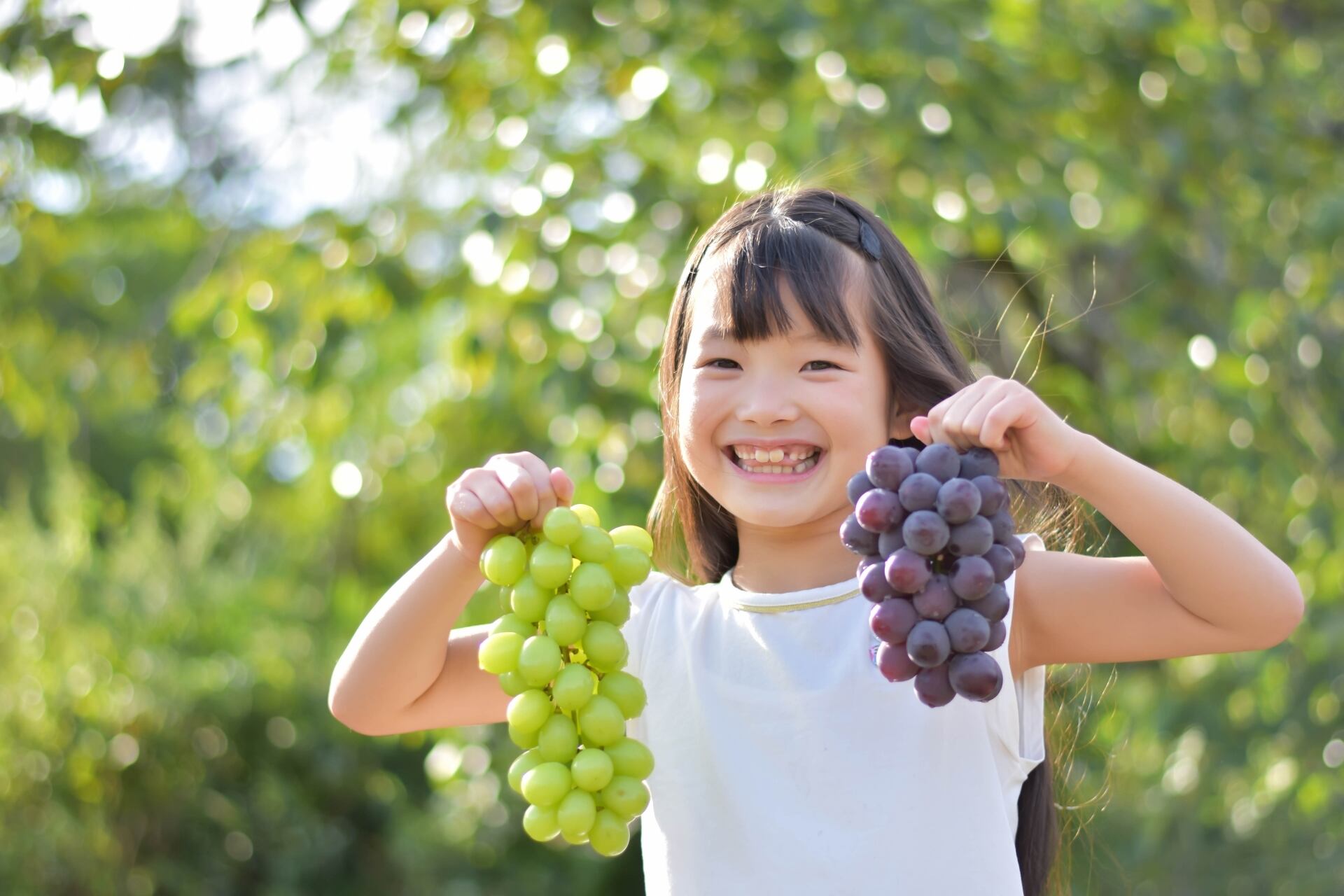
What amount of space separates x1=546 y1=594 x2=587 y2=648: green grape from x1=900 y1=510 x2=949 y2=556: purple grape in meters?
0.37

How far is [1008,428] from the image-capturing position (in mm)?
1377

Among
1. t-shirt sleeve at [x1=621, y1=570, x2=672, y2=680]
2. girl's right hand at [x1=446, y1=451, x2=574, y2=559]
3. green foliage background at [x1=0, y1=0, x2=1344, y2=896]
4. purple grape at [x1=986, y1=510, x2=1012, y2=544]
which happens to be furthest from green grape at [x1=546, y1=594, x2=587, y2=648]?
green foliage background at [x1=0, y1=0, x2=1344, y2=896]

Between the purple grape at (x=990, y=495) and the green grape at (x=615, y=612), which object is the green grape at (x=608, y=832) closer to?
the green grape at (x=615, y=612)

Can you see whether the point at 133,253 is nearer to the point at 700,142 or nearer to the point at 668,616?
the point at 700,142

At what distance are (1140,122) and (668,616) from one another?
2619mm

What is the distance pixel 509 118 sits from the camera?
3535mm

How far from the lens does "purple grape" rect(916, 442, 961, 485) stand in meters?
1.27

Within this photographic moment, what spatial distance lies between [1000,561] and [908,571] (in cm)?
10

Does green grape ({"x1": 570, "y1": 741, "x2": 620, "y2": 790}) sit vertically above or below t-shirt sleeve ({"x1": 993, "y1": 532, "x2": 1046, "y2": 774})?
above

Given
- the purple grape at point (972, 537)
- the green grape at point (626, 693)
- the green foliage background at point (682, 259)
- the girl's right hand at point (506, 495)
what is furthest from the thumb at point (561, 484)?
the green foliage background at point (682, 259)

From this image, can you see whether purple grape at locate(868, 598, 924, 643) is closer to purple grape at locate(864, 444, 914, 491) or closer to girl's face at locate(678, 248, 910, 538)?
purple grape at locate(864, 444, 914, 491)

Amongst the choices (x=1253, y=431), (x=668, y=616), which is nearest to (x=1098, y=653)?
(x=668, y=616)

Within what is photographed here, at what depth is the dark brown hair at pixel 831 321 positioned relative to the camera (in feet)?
5.14

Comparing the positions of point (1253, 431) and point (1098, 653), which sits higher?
point (1098, 653)
